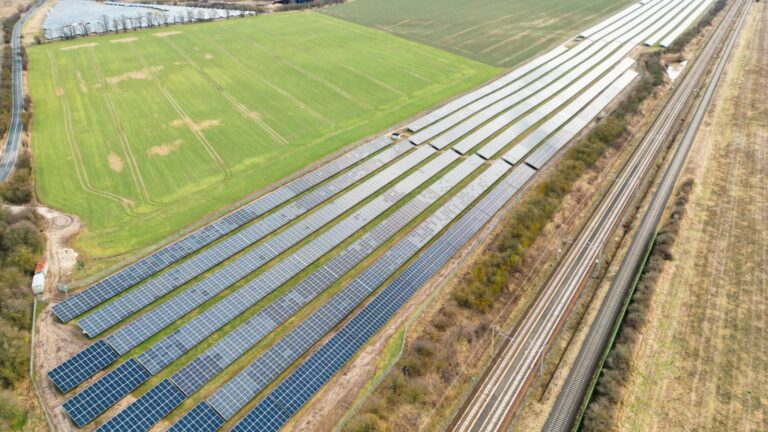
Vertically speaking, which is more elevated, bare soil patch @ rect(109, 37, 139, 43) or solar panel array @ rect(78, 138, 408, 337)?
bare soil patch @ rect(109, 37, 139, 43)

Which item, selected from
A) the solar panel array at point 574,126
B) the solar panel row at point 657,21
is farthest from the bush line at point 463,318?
the solar panel row at point 657,21

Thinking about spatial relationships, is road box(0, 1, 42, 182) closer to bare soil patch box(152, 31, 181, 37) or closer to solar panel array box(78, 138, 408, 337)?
bare soil patch box(152, 31, 181, 37)

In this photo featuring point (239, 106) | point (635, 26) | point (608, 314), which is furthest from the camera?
point (635, 26)

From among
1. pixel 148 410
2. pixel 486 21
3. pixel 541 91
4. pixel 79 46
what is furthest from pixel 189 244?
pixel 486 21

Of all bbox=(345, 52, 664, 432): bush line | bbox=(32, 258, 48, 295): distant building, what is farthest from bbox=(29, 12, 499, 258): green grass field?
bbox=(345, 52, 664, 432): bush line

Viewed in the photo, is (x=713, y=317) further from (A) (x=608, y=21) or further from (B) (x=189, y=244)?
(A) (x=608, y=21)

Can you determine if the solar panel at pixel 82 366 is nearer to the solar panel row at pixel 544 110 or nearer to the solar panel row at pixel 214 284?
the solar panel row at pixel 214 284

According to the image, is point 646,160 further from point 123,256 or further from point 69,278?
point 69,278
